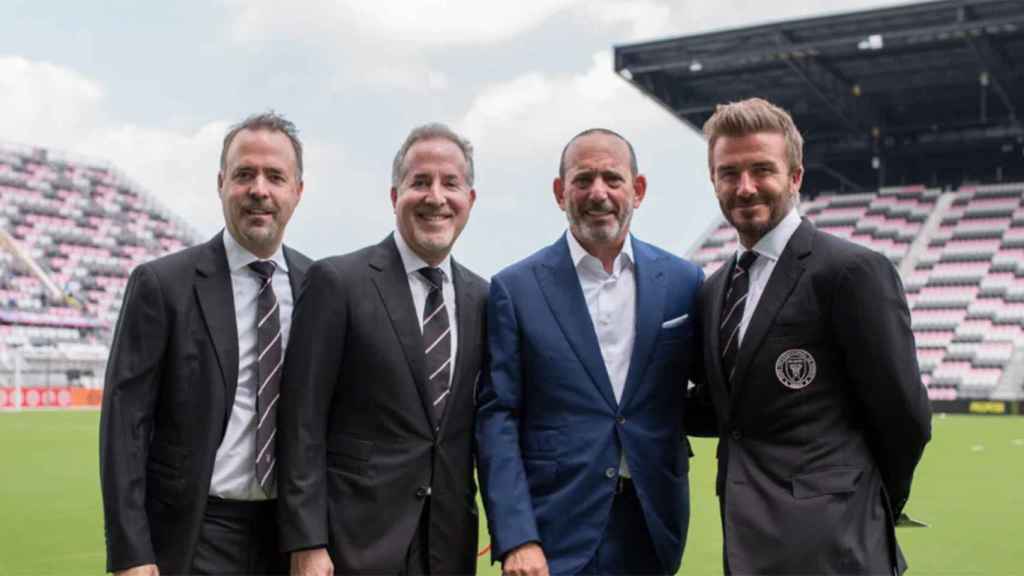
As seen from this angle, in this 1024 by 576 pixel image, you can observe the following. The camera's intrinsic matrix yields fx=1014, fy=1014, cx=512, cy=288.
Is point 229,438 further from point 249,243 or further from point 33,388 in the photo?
point 33,388

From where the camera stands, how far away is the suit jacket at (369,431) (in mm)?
3039

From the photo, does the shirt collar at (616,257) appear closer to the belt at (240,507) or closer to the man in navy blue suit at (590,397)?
the man in navy blue suit at (590,397)

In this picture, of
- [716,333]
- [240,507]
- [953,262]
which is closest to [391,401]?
[240,507]

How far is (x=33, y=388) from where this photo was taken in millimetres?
31391

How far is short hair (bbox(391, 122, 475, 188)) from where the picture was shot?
10.8ft

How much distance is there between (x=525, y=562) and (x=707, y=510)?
675 centimetres

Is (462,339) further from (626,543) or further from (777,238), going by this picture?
(777,238)

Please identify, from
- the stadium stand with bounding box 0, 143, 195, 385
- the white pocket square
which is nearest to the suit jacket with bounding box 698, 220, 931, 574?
the white pocket square

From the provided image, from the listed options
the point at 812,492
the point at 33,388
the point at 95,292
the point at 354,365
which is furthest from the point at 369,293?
the point at 95,292

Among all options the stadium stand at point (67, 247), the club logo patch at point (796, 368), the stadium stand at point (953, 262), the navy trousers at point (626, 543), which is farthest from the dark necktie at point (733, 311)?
the stadium stand at point (67, 247)

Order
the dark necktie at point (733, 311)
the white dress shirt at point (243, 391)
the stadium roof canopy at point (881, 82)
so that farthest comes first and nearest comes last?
the stadium roof canopy at point (881, 82) → the white dress shirt at point (243, 391) → the dark necktie at point (733, 311)

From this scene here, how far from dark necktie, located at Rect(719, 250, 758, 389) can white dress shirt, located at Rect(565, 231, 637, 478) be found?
337mm

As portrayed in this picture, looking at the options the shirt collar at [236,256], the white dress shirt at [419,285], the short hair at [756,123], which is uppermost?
the short hair at [756,123]

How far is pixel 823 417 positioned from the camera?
281 cm
